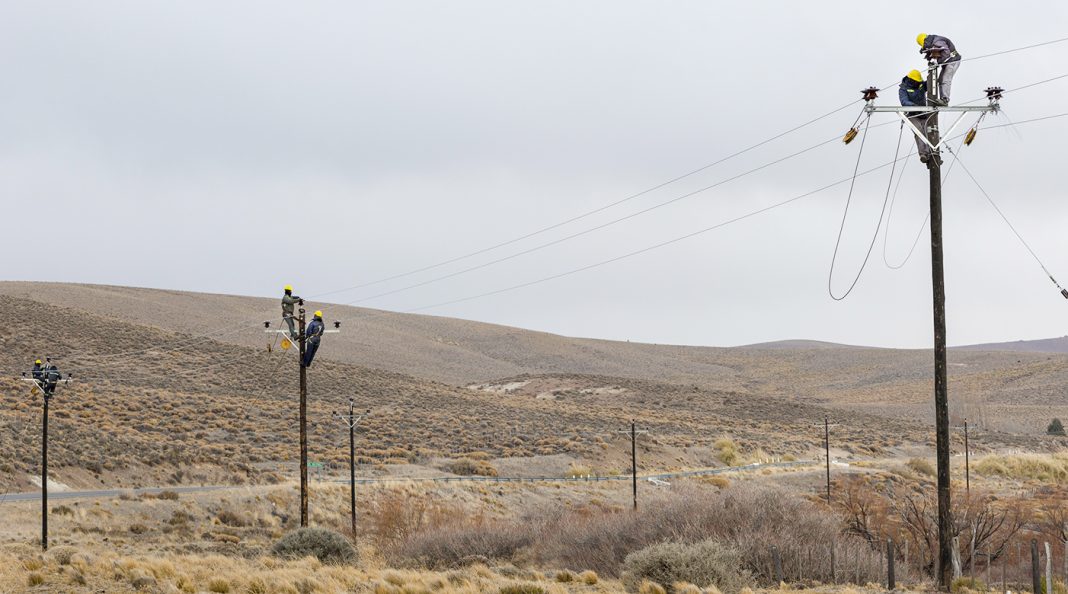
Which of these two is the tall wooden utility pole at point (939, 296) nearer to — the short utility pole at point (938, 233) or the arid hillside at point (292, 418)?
the short utility pole at point (938, 233)

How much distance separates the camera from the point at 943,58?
2211 centimetres

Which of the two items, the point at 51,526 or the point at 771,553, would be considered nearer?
the point at 771,553

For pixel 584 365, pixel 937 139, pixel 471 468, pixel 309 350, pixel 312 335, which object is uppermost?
pixel 937 139

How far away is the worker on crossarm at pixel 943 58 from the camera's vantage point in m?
22.0

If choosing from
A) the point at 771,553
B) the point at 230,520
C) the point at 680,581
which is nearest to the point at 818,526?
the point at 771,553

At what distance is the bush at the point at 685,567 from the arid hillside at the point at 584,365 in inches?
4199

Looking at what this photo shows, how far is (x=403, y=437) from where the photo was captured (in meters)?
81.2

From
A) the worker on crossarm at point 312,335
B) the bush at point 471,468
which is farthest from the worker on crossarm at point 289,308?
the bush at point 471,468

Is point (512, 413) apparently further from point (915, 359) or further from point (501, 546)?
point (915, 359)

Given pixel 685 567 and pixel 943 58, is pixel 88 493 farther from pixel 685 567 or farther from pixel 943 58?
pixel 943 58

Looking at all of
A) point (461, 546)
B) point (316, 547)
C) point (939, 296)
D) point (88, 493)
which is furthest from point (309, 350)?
point (939, 296)

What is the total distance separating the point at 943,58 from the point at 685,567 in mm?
12357

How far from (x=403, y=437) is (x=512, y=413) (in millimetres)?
23970

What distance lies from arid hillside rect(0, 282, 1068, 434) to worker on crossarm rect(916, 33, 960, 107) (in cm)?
11019
